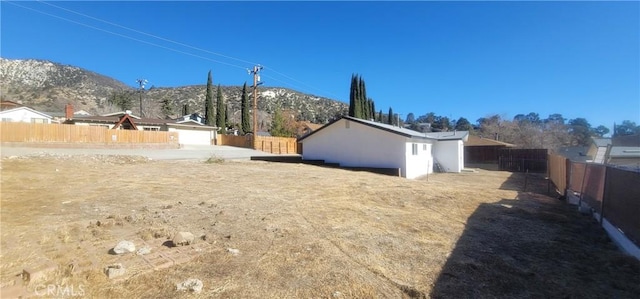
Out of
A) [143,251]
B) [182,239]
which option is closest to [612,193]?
[182,239]

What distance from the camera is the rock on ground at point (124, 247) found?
12.9 feet

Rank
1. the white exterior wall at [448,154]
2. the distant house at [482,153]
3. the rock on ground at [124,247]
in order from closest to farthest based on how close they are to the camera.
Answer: the rock on ground at [124,247] < the white exterior wall at [448,154] < the distant house at [482,153]

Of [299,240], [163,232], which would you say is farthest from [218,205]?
[299,240]

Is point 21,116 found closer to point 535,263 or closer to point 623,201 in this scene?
point 535,263

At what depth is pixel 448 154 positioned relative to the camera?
27.0 meters

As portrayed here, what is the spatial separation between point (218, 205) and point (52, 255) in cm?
361

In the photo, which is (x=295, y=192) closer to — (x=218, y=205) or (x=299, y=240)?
(x=218, y=205)

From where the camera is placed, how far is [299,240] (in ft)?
16.4

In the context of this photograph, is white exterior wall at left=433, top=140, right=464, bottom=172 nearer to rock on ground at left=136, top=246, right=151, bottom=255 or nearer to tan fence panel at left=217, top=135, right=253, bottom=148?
tan fence panel at left=217, top=135, right=253, bottom=148

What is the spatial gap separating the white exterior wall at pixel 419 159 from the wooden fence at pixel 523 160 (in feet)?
29.3

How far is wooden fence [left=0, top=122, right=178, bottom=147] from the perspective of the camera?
81.4 ft

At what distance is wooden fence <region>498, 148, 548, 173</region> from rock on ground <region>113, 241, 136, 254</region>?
3114 centimetres

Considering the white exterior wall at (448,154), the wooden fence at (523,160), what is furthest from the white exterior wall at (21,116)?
the wooden fence at (523,160)

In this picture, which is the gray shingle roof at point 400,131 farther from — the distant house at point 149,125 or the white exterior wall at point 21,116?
the white exterior wall at point 21,116
